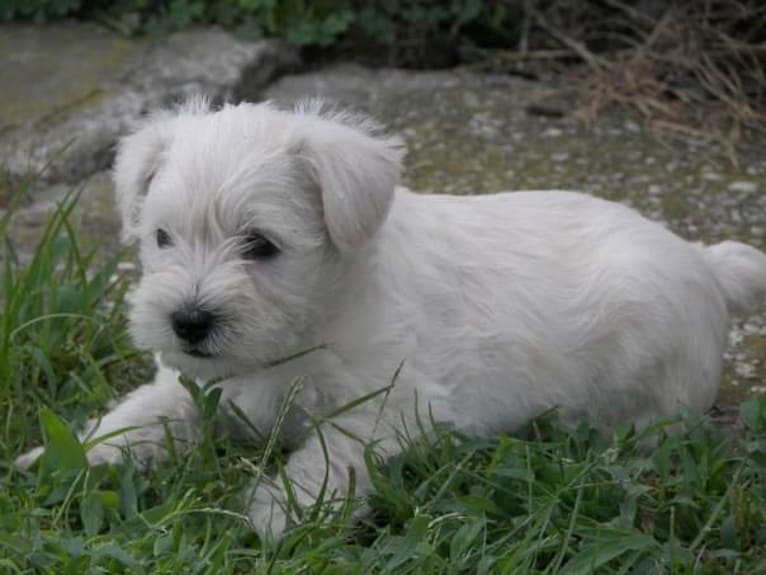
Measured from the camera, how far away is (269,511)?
11.8 ft

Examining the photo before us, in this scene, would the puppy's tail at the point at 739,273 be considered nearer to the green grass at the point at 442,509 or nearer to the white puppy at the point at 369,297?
the white puppy at the point at 369,297

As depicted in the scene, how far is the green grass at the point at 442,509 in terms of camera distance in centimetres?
334

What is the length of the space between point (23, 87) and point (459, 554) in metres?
3.58

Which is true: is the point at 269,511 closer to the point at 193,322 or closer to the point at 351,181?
the point at 193,322

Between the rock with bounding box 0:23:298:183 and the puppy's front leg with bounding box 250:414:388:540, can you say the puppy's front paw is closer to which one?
the puppy's front leg with bounding box 250:414:388:540

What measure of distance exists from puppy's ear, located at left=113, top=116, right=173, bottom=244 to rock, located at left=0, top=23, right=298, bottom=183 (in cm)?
163

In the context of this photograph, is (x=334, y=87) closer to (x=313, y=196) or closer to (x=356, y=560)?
(x=313, y=196)

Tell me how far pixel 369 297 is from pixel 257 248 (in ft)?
1.17

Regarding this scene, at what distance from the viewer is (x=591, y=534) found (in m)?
3.44

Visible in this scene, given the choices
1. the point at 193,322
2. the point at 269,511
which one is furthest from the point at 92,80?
the point at 269,511

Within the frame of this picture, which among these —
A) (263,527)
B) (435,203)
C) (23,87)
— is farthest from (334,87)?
(263,527)

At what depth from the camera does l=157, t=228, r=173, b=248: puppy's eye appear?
378 cm

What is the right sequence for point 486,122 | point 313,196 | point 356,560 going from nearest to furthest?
point 356,560
point 313,196
point 486,122

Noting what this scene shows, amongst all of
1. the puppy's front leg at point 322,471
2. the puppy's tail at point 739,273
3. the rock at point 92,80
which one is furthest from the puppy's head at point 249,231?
the rock at point 92,80
